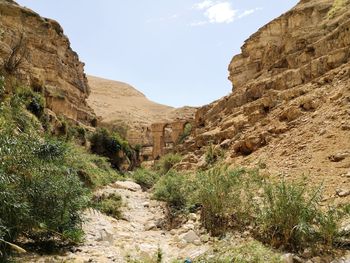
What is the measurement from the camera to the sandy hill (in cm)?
5209

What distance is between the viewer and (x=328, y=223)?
4734 mm

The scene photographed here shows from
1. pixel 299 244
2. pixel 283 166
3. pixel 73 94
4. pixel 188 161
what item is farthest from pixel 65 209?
pixel 73 94

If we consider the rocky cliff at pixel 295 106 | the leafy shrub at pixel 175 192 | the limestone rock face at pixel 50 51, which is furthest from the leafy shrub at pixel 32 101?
the limestone rock face at pixel 50 51

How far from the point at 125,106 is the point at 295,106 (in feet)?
201

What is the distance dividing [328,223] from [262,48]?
70.7 ft

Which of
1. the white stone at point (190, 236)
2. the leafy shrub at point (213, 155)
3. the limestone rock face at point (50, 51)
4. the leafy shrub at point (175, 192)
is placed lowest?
the white stone at point (190, 236)

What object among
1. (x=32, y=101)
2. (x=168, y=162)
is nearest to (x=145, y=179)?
(x=168, y=162)

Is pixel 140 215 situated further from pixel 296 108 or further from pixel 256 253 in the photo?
pixel 296 108

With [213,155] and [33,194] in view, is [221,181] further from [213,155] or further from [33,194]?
[213,155]

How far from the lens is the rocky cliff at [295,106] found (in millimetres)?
9172

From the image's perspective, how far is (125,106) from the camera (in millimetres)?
71938

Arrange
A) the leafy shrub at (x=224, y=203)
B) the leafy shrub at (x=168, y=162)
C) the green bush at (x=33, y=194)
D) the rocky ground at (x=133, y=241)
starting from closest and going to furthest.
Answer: the green bush at (x=33, y=194)
the rocky ground at (x=133, y=241)
the leafy shrub at (x=224, y=203)
the leafy shrub at (x=168, y=162)

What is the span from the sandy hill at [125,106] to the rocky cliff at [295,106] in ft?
87.8

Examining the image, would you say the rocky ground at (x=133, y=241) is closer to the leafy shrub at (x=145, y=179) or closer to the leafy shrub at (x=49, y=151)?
the leafy shrub at (x=49, y=151)
